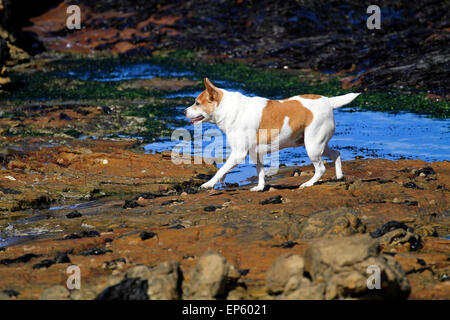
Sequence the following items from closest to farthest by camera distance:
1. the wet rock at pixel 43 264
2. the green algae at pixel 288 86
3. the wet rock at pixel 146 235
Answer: the wet rock at pixel 43 264, the wet rock at pixel 146 235, the green algae at pixel 288 86

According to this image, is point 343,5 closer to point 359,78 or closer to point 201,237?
point 359,78

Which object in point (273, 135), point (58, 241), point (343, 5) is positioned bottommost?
point (58, 241)

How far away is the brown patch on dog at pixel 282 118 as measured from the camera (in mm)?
10812

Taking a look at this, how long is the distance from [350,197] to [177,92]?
55.9ft

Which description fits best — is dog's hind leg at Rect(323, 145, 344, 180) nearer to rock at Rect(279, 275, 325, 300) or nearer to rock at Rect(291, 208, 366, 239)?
rock at Rect(291, 208, 366, 239)

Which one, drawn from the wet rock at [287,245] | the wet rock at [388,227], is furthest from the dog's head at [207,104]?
the wet rock at [388,227]

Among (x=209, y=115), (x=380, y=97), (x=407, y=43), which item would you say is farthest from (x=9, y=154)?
(x=407, y=43)

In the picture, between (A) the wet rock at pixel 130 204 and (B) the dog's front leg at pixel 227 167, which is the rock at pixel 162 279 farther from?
(A) the wet rock at pixel 130 204

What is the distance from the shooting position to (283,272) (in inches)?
248

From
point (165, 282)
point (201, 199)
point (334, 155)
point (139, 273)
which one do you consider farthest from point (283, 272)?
point (334, 155)

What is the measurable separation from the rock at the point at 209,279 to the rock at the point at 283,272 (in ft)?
1.55

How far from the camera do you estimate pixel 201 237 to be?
8.72 m

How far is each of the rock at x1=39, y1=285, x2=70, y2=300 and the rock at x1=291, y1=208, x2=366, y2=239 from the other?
3410 millimetres

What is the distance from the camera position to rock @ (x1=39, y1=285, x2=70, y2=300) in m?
6.37
